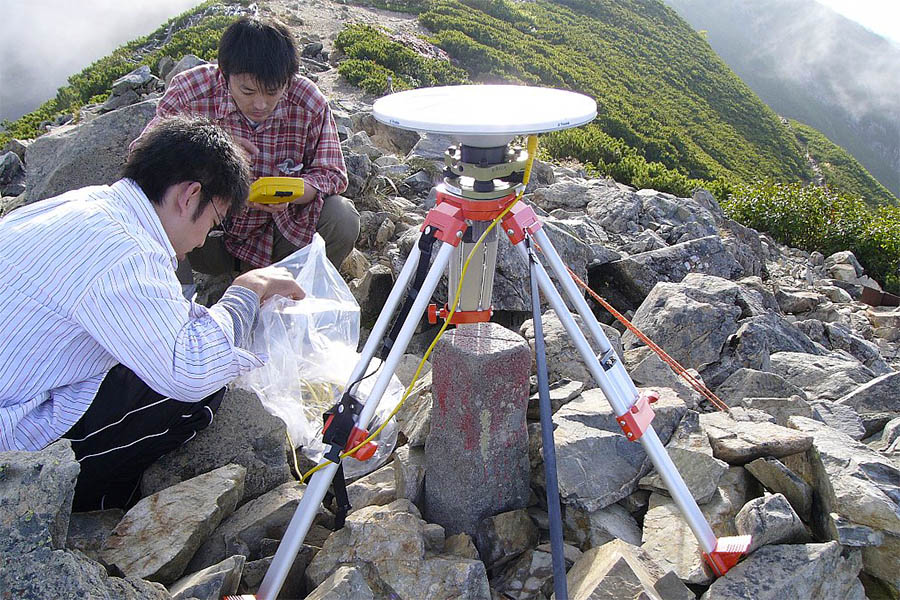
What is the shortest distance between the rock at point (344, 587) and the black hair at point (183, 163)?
130 centimetres

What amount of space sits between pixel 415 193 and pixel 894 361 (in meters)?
4.88

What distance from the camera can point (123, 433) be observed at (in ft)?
7.47

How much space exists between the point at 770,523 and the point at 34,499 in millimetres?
2151

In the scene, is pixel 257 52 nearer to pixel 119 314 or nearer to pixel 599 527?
pixel 119 314

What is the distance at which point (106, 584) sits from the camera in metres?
1.53

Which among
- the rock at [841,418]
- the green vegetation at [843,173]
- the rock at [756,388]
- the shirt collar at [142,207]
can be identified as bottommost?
the green vegetation at [843,173]

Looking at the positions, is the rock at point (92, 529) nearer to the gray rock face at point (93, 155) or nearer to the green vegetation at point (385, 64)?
the gray rock face at point (93, 155)

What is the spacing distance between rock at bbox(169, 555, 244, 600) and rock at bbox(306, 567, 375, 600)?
9.4 inches

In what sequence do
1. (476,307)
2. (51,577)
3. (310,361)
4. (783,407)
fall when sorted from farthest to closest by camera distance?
(783,407), (310,361), (476,307), (51,577)

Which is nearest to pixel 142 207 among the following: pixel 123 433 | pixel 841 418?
pixel 123 433

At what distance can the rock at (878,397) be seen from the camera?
348 centimetres

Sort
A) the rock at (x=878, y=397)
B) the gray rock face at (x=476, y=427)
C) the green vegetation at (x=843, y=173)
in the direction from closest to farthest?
the gray rock face at (x=476, y=427)
the rock at (x=878, y=397)
the green vegetation at (x=843, y=173)

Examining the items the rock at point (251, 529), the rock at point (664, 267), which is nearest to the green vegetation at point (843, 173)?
the rock at point (664, 267)

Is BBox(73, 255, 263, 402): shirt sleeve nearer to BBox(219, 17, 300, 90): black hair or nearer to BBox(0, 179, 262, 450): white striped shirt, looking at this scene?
BBox(0, 179, 262, 450): white striped shirt
